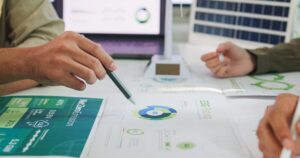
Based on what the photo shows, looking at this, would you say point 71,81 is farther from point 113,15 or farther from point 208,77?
point 113,15

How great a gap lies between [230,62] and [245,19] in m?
0.30

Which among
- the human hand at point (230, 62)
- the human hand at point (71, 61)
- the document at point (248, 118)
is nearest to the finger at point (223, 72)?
the human hand at point (230, 62)

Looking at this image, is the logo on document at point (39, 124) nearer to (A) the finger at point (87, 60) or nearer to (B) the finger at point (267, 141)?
(A) the finger at point (87, 60)

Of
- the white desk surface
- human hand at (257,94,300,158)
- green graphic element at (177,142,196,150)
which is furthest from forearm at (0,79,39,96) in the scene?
human hand at (257,94,300,158)

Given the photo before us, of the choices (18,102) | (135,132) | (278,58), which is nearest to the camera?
(135,132)

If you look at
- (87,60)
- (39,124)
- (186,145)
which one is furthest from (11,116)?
(186,145)

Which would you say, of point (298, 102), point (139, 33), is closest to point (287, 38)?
point (139, 33)

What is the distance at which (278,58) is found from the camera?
1.08 metres

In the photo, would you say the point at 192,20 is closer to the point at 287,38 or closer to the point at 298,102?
the point at 287,38

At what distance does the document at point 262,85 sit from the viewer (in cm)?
91

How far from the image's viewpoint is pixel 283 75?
1.06m

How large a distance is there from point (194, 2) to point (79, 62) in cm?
73

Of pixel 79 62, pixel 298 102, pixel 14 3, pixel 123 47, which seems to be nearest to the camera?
pixel 298 102

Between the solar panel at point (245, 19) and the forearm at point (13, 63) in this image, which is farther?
the solar panel at point (245, 19)
